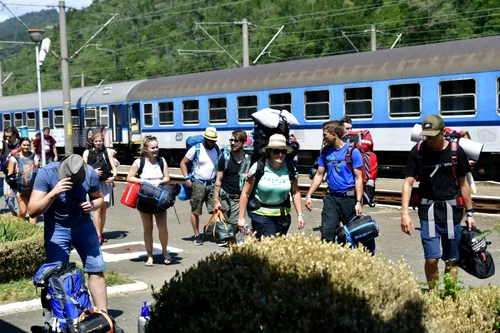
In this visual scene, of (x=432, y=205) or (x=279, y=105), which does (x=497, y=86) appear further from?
(x=432, y=205)

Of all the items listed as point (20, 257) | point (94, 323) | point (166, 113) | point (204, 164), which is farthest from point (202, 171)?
point (166, 113)

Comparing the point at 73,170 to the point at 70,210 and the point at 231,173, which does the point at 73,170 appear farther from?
the point at 231,173

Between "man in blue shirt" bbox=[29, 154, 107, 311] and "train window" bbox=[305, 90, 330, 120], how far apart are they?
14933mm

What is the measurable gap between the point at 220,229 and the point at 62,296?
4.24m

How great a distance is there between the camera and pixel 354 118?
2028 cm

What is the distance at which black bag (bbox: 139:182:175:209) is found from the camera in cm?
939

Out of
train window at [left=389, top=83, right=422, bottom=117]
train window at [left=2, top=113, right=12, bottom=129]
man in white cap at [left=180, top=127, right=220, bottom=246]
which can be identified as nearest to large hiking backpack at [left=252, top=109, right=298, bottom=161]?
man in white cap at [left=180, top=127, right=220, bottom=246]

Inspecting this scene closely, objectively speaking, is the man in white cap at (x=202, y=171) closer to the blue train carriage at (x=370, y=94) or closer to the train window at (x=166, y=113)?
the blue train carriage at (x=370, y=94)

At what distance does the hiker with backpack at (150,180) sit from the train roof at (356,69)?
10043mm

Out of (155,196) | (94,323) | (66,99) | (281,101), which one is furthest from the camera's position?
(66,99)

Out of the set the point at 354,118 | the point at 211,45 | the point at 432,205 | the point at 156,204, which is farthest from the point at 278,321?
the point at 211,45

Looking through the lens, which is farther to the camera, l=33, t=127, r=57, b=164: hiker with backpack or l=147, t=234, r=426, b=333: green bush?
l=33, t=127, r=57, b=164: hiker with backpack

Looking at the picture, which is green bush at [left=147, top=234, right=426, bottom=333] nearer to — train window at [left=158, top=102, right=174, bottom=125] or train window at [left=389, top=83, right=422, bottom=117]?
train window at [left=389, top=83, right=422, bottom=117]

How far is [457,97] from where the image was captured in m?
18.0
